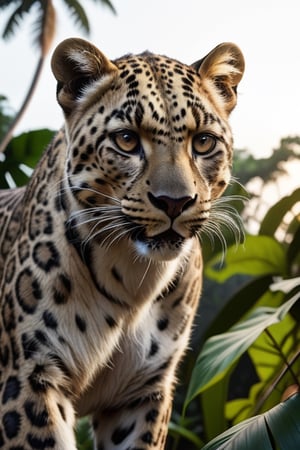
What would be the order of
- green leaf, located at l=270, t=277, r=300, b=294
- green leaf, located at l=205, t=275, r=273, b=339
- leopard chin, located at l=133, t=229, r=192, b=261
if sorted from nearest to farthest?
leopard chin, located at l=133, t=229, r=192, b=261 → green leaf, located at l=270, t=277, r=300, b=294 → green leaf, located at l=205, t=275, r=273, b=339

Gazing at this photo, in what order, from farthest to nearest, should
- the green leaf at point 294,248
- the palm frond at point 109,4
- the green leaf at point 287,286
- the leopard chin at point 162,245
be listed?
the palm frond at point 109,4
the green leaf at point 294,248
the green leaf at point 287,286
the leopard chin at point 162,245

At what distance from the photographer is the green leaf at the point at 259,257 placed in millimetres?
4793

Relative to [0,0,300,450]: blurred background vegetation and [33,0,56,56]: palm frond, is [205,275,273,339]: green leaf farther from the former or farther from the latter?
[33,0,56,56]: palm frond

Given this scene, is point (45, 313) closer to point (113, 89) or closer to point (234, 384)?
point (113, 89)

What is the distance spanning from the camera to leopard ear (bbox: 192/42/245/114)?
10.0 ft

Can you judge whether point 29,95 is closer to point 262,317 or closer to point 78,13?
point 78,13

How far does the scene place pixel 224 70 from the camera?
10.1ft

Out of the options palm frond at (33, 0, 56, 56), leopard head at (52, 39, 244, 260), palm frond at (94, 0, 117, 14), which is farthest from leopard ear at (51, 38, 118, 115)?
palm frond at (94, 0, 117, 14)

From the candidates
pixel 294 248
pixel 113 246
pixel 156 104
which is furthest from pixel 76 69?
pixel 294 248

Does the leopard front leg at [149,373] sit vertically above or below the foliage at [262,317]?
above

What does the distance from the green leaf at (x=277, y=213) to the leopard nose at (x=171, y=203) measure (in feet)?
7.31

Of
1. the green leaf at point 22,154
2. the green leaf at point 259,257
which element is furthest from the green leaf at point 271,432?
the green leaf at point 22,154

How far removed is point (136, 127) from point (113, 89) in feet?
0.66

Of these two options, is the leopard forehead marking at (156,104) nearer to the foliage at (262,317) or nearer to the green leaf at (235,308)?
the foliage at (262,317)
